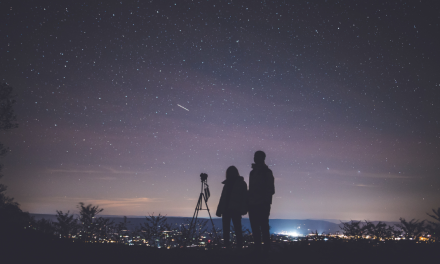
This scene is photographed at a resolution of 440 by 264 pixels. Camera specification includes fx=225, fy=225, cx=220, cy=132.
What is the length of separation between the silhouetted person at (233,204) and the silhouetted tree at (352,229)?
19.8 feet

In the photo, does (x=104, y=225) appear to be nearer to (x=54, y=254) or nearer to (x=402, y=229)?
(x=54, y=254)

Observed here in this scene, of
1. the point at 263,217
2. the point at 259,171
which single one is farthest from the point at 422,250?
the point at 259,171

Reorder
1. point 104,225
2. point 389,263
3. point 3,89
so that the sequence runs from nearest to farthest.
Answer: point 389,263
point 104,225
point 3,89

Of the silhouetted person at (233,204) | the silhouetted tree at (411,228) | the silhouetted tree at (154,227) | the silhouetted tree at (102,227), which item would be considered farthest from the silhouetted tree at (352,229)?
the silhouetted tree at (102,227)

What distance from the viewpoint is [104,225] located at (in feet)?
28.2

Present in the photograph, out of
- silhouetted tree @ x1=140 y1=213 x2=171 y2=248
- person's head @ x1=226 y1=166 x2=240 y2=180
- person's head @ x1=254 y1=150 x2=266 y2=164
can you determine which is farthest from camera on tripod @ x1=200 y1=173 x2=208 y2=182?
person's head @ x1=254 y1=150 x2=266 y2=164

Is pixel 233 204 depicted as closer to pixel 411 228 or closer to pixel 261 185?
pixel 261 185

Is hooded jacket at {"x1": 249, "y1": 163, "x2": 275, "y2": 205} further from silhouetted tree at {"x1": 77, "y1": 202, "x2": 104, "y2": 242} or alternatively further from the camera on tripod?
silhouetted tree at {"x1": 77, "y1": 202, "x2": 104, "y2": 242}

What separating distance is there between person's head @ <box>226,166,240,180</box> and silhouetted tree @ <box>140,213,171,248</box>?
4.27 m

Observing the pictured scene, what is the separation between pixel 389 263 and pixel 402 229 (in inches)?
280

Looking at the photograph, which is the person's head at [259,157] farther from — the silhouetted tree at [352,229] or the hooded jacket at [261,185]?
the silhouetted tree at [352,229]

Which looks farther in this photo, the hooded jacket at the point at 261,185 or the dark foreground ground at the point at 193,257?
the hooded jacket at the point at 261,185

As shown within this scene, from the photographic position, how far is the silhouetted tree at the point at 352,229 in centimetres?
870

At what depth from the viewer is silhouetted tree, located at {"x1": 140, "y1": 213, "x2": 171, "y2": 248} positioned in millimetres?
8117
